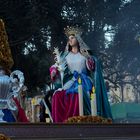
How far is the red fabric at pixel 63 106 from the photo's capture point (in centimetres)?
1015

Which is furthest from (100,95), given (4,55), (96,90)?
(4,55)

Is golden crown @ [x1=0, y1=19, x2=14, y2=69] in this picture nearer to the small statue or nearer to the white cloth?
the small statue

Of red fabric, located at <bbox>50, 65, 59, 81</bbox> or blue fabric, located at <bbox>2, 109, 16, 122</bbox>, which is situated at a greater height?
red fabric, located at <bbox>50, 65, 59, 81</bbox>

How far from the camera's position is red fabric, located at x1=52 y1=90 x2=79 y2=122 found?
10148 millimetres

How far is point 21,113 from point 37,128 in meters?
3.47

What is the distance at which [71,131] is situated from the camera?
510cm

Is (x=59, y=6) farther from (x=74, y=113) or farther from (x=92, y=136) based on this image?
(x=92, y=136)

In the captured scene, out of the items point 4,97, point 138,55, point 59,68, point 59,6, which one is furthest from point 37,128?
point 138,55

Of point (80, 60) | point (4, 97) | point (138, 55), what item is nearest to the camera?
point (4, 97)

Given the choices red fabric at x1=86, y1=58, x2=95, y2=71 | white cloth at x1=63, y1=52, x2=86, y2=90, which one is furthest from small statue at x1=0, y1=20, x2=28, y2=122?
red fabric at x1=86, y1=58, x2=95, y2=71

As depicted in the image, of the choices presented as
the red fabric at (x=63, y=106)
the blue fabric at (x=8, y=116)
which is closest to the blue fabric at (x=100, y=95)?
the red fabric at (x=63, y=106)

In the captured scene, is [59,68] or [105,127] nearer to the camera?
[105,127]

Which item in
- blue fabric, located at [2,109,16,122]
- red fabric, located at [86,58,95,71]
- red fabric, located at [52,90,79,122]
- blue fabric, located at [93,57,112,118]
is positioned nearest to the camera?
blue fabric, located at [2,109,16,122]

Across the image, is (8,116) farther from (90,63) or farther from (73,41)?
(73,41)
